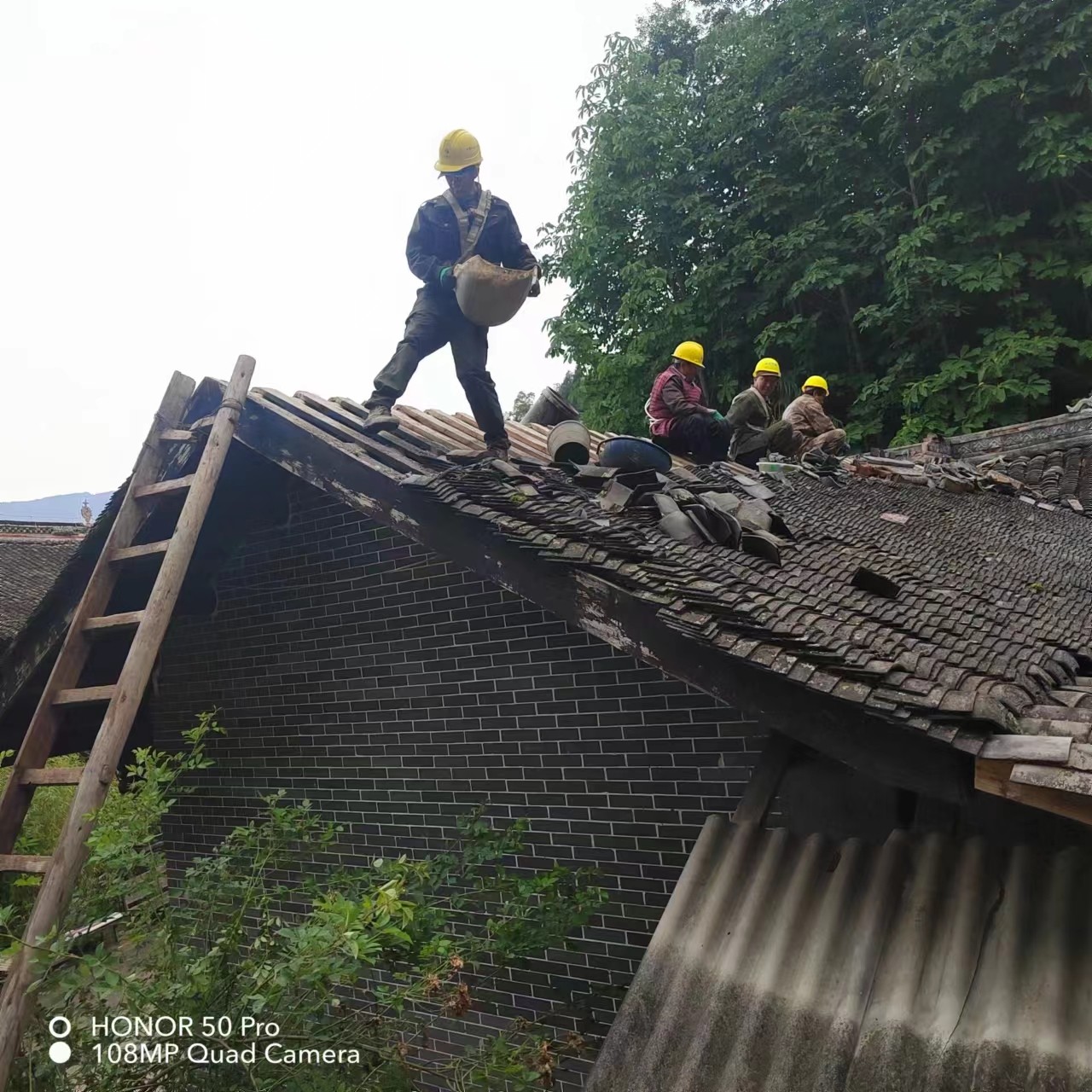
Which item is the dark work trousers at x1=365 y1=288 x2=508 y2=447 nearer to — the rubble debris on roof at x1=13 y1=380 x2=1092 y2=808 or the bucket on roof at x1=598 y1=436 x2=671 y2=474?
the rubble debris on roof at x1=13 y1=380 x2=1092 y2=808

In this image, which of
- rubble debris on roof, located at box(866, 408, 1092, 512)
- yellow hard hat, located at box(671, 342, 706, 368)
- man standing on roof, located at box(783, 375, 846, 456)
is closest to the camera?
yellow hard hat, located at box(671, 342, 706, 368)

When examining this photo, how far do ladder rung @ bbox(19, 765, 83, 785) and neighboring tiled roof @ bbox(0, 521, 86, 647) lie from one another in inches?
459

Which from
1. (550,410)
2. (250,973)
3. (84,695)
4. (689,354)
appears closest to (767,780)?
(250,973)

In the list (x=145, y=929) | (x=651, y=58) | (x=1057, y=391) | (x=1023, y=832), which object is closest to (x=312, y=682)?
(x=145, y=929)

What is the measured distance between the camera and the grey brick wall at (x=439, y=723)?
411 centimetres

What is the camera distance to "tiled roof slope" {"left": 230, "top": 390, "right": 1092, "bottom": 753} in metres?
2.33

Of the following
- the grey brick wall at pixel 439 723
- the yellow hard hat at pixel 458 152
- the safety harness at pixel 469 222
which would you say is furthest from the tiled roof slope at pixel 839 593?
the yellow hard hat at pixel 458 152

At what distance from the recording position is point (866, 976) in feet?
7.68

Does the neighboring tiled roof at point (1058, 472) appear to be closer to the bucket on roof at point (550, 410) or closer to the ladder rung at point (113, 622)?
the bucket on roof at point (550, 410)

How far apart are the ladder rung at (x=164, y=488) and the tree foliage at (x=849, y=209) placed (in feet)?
54.6

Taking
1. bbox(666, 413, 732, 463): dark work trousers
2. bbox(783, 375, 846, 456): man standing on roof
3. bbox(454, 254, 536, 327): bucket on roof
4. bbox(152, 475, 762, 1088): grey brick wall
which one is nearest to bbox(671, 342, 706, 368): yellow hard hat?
bbox(666, 413, 732, 463): dark work trousers

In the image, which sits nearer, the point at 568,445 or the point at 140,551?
the point at 140,551

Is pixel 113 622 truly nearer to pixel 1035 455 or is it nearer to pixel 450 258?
pixel 450 258

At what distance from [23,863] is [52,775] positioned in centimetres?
34
